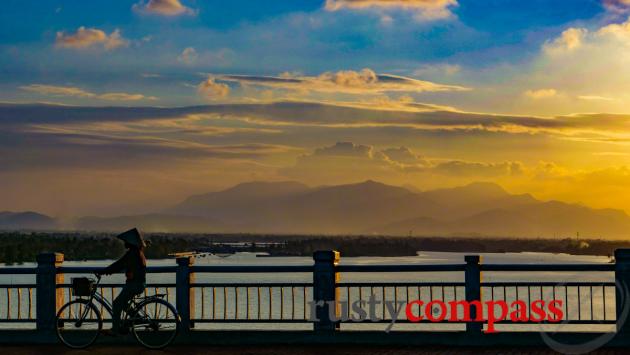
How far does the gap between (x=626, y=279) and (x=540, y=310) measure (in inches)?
64.3

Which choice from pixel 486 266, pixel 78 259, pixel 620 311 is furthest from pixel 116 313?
pixel 78 259

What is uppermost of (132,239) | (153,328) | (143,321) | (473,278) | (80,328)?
(132,239)

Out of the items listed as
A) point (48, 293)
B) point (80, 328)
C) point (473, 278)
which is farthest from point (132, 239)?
point (473, 278)

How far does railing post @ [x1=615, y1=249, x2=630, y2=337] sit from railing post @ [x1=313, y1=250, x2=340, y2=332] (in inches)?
203

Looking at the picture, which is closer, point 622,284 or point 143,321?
point 143,321

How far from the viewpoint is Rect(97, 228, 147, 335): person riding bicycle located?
1812cm

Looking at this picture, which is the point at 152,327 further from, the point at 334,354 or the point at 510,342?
the point at 510,342

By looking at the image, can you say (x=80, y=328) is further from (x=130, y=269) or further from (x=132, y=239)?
(x=132, y=239)

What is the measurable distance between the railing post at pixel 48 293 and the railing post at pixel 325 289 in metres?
5.24

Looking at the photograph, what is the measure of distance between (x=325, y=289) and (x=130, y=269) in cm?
373

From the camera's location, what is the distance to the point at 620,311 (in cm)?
1858

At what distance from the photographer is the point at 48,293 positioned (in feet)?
67.2

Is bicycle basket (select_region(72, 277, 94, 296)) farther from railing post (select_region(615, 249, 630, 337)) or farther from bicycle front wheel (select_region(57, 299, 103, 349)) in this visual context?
railing post (select_region(615, 249, 630, 337))

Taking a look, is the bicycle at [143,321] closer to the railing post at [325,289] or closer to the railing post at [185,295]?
the railing post at [185,295]
